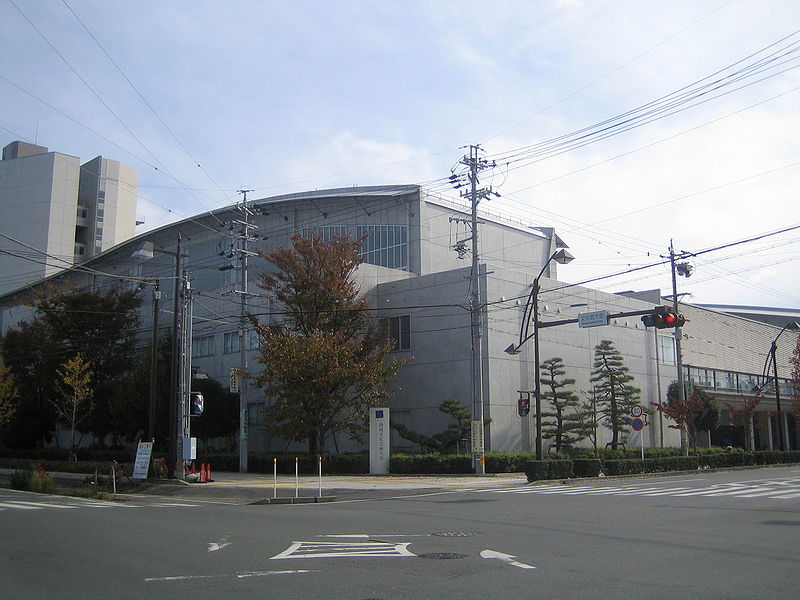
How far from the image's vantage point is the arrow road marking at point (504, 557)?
9244 mm

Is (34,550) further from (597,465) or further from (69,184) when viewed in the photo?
(69,184)

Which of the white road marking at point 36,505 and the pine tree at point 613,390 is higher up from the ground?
the pine tree at point 613,390

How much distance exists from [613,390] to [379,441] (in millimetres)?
16084

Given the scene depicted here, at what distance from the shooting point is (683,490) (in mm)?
23188

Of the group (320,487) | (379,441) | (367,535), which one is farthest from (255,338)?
(367,535)

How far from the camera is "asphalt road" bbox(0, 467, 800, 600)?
7941 mm

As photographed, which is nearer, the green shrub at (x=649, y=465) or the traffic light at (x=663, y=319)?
the traffic light at (x=663, y=319)

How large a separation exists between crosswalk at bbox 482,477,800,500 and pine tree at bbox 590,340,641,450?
547 inches

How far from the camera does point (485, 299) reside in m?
38.4

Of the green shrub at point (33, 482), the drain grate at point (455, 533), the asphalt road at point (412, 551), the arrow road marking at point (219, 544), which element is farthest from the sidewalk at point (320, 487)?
the arrow road marking at point (219, 544)

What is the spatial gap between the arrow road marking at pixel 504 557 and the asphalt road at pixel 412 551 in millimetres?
29

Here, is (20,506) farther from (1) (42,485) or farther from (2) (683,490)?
(2) (683,490)

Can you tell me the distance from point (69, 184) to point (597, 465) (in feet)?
282

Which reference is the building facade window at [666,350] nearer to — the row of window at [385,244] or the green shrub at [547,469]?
the row of window at [385,244]
